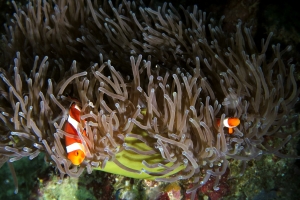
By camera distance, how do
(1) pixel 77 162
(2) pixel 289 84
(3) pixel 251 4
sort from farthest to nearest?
1. (3) pixel 251 4
2. (2) pixel 289 84
3. (1) pixel 77 162

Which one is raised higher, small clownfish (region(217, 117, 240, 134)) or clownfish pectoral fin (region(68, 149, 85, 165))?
small clownfish (region(217, 117, 240, 134))

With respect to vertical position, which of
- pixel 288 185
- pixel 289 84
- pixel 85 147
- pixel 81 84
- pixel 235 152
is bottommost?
pixel 288 185

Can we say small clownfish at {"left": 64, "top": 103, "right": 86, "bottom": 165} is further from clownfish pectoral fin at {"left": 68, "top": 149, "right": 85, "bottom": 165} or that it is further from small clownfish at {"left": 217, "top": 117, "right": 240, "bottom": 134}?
small clownfish at {"left": 217, "top": 117, "right": 240, "bottom": 134}

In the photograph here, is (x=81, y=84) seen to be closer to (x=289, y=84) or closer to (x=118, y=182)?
(x=118, y=182)

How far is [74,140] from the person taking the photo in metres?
1.94

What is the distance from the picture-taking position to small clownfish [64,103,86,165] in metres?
1.89

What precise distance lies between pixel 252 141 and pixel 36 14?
251 cm

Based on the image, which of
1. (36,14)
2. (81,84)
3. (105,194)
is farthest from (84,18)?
(105,194)

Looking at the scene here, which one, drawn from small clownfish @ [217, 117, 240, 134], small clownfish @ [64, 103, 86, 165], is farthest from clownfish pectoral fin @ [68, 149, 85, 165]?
small clownfish @ [217, 117, 240, 134]

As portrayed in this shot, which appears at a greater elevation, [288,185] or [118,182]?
[118,182]

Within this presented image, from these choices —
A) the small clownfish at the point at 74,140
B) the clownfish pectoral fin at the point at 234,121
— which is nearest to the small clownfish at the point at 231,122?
the clownfish pectoral fin at the point at 234,121

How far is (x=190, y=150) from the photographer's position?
6.48 ft

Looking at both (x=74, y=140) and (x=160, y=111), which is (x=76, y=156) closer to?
(x=74, y=140)

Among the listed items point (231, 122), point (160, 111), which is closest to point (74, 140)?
point (160, 111)
